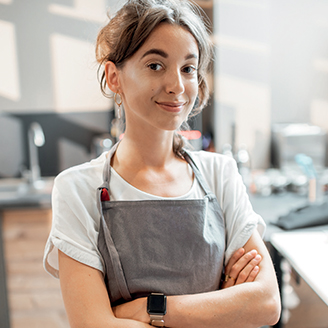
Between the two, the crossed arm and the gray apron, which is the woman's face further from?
the crossed arm

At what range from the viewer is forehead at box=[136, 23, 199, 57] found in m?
1.05

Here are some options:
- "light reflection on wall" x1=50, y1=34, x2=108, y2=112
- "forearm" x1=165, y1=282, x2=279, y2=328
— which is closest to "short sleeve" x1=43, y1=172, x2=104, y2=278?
"forearm" x1=165, y1=282, x2=279, y2=328

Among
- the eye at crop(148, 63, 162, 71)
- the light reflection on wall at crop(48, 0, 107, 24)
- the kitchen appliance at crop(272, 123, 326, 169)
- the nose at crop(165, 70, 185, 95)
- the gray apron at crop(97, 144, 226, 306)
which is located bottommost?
the kitchen appliance at crop(272, 123, 326, 169)

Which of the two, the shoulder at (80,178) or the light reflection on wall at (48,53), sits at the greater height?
the light reflection on wall at (48,53)

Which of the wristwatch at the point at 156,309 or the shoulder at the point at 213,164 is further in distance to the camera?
the shoulder at the point at 213,164

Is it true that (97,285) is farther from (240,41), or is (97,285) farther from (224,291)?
(240,41)

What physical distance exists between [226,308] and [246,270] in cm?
14

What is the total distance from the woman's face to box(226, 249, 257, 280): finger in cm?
46

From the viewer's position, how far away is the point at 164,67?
107cm

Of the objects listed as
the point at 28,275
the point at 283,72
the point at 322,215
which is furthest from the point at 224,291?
the point at 283,72

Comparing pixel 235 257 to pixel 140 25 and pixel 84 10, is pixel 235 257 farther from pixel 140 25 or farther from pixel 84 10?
pixel 84 10

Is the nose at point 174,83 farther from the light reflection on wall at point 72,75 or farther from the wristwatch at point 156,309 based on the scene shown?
the light reflection on wall at point 72,75

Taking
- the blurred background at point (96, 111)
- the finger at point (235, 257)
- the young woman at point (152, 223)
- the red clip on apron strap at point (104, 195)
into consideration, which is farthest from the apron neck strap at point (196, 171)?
the blurred background at point (96, 111)

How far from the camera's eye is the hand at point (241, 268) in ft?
3.79
